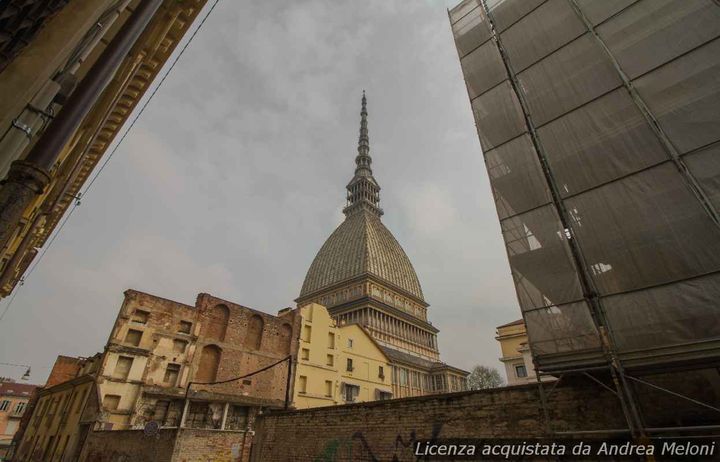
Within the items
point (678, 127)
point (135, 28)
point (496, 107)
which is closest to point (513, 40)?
point (496, 107)

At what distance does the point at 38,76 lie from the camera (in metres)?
4.43

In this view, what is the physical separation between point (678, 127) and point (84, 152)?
62.3 ft

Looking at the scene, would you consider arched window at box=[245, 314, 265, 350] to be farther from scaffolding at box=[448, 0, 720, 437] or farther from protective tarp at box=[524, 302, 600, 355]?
protective tarp at box=[524, 302, 600, 355]

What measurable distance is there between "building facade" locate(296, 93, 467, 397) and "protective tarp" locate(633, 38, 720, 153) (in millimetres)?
41882

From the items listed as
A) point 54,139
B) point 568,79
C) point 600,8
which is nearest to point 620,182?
point 568,79

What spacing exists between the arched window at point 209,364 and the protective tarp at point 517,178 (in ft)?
81.8

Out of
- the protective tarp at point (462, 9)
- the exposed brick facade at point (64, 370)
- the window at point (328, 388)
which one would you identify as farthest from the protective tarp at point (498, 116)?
the exposed brick facade at point (64, 370)

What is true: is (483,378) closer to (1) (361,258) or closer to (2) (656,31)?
(1) (361,258)

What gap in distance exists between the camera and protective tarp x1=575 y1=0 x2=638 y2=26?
12.3 meters

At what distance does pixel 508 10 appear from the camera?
16.2m

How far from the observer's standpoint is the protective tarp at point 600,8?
1231 centimetres

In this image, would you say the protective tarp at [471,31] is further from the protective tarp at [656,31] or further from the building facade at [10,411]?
the building facade at [10,411]

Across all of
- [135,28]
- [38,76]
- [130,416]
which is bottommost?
[130,416]

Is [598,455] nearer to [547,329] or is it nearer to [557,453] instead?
[557,453]
